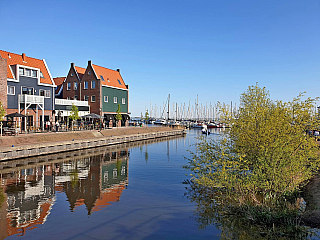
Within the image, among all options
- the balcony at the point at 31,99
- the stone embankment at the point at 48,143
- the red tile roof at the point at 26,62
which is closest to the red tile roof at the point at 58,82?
the red tile roof at the point at 26,62

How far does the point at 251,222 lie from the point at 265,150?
3878 millimetres

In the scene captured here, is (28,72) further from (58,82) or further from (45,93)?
(58,82)

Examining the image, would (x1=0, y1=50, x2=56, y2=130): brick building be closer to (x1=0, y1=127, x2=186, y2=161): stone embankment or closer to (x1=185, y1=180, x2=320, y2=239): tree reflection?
(x1=0, y1=127, x2=186, y2=161): stone embankment

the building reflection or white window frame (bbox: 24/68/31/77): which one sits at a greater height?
white window frame (bbox: 24/68/31/77)

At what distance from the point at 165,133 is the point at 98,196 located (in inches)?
2092

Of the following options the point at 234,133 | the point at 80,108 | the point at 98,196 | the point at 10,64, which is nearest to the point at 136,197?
the point at 98,196

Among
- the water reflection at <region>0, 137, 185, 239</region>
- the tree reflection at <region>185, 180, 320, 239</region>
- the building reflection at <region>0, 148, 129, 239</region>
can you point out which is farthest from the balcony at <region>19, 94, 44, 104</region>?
the tree reflection at <region>185, 180, 320, 239</region>

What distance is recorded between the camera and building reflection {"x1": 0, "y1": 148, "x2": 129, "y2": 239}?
12.6m

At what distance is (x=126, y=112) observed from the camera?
6569 centimetres

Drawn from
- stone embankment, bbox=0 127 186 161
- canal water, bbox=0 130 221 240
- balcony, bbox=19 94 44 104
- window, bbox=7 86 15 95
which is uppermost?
window, bbox=7 86 15 95

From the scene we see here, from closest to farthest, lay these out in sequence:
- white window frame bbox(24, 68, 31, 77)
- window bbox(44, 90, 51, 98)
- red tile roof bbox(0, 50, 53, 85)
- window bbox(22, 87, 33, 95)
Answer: window bbox(22, 87, 33, 95)
red tile roof bbox(0, 50, 53, 85)
white window frame bbox(24, 68, 31, 77)
window bbox(44, 90, 51, 98)

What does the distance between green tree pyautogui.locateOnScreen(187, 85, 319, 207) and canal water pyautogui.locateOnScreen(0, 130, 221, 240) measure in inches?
108

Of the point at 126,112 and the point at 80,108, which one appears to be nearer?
the point at 80,108

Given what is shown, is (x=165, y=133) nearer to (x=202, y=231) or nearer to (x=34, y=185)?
(x=34, y=185)
